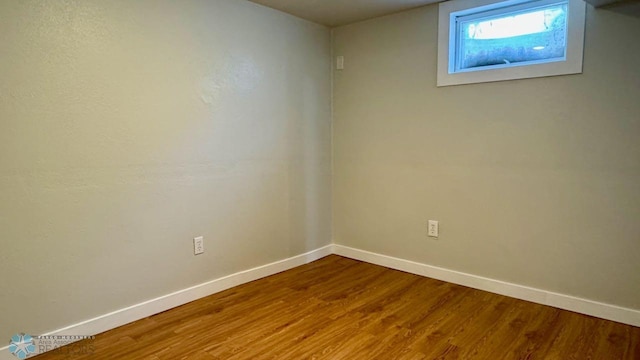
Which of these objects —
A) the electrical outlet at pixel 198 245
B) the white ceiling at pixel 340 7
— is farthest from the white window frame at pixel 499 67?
the electrical outlet at pixel 198 245

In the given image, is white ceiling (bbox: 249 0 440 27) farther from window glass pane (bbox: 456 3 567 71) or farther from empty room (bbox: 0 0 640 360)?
window glass pane (bbox: 456 3 567 71)

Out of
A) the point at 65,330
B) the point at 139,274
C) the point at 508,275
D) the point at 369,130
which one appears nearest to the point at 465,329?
→ the point at 508,275

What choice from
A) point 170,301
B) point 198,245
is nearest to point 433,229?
point 198,245

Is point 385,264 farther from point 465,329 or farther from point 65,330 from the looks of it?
point 65,330

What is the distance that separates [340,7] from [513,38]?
121 centimetres

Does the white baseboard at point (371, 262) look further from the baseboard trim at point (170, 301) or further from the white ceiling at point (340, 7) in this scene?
the white ceiling at point (340, 7)

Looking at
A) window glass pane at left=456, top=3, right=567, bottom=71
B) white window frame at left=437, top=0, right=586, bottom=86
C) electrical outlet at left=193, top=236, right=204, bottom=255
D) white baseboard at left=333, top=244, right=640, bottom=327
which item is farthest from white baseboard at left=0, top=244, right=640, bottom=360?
window glass pane at left=456, top=3, right=567, bottom=71

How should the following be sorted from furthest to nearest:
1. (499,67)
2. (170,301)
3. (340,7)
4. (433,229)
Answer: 1. (433,229)
2. (340,7)
3. (499,67)
4. (170,301)

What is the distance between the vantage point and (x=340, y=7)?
2859 millimetres

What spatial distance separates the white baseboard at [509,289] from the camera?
226 cm

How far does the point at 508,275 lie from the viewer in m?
2.64

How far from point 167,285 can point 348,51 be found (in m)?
2.30

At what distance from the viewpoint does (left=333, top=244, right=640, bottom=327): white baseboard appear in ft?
7.41

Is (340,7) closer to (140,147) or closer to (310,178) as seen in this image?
(310,178)
